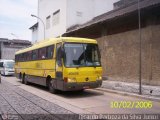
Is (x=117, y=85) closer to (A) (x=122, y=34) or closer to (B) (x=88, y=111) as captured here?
(A) (x=122, y=34)

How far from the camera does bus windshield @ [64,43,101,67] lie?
40.9 feet

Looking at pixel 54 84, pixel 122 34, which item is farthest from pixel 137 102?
pixel 122 34

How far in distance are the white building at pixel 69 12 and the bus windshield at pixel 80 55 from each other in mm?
16975

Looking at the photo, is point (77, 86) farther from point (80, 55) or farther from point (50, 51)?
point (50, 51)

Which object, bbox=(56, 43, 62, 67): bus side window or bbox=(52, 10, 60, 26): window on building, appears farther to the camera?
bbox=(52, 10, 60, 26): window on building

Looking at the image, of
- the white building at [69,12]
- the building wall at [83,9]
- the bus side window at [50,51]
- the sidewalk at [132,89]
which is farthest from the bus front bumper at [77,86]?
the building wall at [83,9]

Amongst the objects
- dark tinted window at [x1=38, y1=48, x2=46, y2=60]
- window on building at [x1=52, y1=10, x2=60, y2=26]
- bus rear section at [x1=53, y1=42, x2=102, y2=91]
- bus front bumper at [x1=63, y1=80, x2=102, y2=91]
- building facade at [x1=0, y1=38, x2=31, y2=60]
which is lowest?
bus front bumper at [x1=63, y1=80, x2=102, y2=91]

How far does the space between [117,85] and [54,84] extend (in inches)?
150

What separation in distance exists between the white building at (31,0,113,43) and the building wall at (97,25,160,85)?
10.7 metres

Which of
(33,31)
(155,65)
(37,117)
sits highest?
(33,31)

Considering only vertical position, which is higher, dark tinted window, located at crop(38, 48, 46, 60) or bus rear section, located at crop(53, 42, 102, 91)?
dark tinted window, located at crop(38, 48, 46, 60)

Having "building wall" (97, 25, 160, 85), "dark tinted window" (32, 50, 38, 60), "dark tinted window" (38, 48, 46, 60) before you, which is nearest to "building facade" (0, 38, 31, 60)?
"dark tinted window" (32, 50, 38, 60)

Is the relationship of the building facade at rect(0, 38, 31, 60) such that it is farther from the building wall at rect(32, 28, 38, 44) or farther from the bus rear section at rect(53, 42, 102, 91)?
the bus rear section at rect(53, 42, 102, 91)

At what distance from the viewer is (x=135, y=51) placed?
15.8 meters
